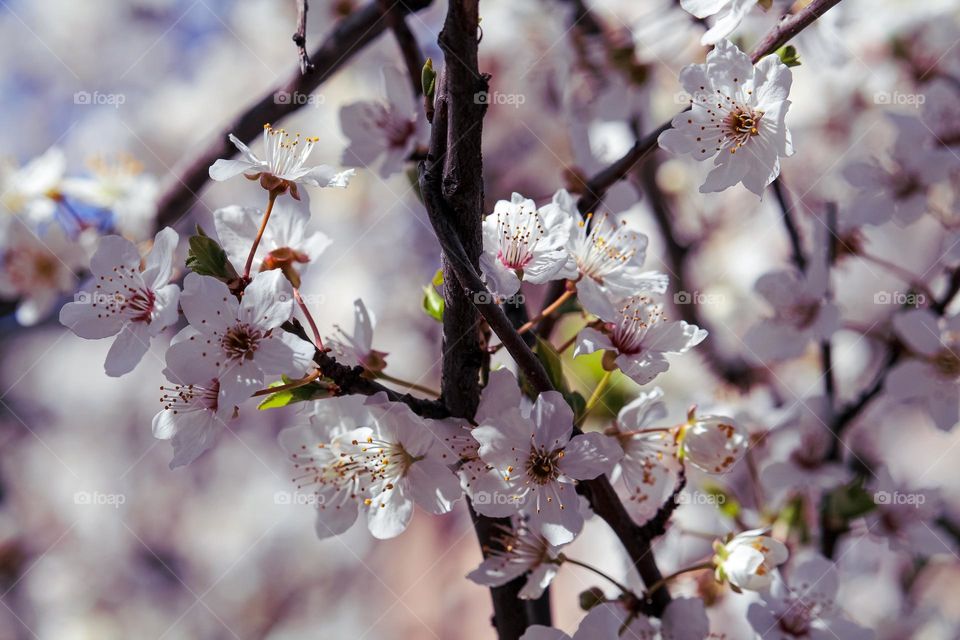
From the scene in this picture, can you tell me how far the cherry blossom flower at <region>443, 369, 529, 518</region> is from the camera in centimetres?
57

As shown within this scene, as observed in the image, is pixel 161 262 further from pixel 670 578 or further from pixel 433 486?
pixel 670 578

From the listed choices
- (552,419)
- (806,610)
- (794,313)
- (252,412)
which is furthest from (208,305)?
(252,412)

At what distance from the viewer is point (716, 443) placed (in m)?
0.66

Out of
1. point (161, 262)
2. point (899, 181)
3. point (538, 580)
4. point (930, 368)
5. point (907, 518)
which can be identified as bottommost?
point (907, 518)

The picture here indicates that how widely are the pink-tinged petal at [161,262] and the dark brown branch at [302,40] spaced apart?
164 millimetres

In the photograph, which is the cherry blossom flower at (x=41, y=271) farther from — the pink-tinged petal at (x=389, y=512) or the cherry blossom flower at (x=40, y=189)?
the pink-tinged petal at (x=389, y=512)

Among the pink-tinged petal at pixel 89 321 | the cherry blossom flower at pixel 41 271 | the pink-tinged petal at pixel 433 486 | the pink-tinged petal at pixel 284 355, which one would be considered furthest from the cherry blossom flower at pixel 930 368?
the cherry blossom flower at pixel 41 271

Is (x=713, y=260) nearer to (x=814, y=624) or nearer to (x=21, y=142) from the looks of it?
(x=814, y=624)

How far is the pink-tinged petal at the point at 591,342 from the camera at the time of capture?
610 millimetres

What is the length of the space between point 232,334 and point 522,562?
297 millimetres

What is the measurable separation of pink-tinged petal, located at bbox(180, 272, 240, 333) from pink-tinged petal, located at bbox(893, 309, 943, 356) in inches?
31.8

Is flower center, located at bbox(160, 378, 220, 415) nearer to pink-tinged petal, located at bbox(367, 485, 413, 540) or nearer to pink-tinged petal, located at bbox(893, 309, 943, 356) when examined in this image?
pink-tinged petal, located at bbox(367, 485, 413, 540)

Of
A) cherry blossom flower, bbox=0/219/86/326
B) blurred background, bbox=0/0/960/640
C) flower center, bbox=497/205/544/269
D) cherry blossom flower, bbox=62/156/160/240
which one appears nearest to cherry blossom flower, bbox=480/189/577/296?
flower center, bbox=497/205/544/269

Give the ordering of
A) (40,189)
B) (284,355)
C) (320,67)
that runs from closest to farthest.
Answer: (284,355)
(320,67)
(40,189)
